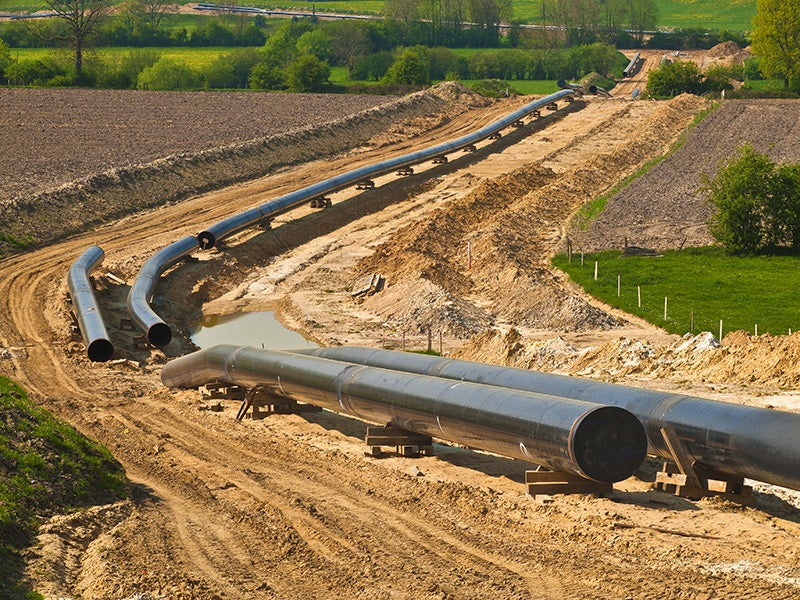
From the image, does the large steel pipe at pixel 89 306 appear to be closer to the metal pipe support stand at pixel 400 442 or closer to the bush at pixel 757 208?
the metal pipe support stand at pixel 400 442

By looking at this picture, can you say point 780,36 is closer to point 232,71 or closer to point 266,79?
point 266,79

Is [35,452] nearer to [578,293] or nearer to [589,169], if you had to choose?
[578,293]

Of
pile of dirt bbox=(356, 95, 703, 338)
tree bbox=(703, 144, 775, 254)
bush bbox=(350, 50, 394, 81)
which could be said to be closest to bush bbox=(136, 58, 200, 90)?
bush bbox=(350, 50, 394, 81)

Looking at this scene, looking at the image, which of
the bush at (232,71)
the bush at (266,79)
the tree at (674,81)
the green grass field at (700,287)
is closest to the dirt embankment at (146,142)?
the bush at (266,79)

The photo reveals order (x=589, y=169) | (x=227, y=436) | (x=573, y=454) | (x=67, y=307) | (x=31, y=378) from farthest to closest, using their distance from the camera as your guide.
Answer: (x=589, y=169), (x=67, y=307), (x=31, y=378), (x=227, y=436), (x=573, y=454)

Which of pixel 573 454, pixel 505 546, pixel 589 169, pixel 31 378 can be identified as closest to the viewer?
pixel 505 546

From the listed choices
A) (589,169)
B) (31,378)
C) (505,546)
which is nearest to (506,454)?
(505,546)

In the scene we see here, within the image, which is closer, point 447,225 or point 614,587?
point 614,587
